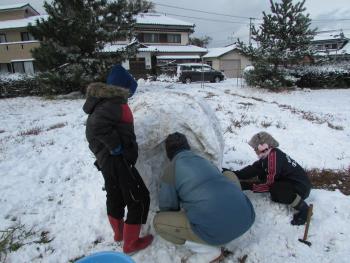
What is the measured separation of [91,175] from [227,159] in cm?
235

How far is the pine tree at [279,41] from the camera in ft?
56.1

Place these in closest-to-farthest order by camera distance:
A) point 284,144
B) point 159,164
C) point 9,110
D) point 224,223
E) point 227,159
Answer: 1. point 224,223
2. point 159,164
3. point 227,159
4. point 284,144
5. point 9,110

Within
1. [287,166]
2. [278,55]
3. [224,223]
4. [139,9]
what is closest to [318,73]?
[278,55]

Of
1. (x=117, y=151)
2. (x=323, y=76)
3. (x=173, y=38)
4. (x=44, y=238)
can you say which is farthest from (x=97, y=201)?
(x=173, y=38)

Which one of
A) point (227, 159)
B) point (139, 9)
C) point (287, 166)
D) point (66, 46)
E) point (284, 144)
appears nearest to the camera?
point (287, 166)

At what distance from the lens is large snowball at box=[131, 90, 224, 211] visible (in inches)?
140

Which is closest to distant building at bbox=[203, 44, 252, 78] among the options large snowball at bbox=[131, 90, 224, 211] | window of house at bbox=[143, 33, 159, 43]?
window of house at bbox=[143, 33, 159, 43]

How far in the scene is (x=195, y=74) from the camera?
971 inches

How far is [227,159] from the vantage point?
16.9 ft

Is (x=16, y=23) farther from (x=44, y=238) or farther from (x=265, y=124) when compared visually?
(x=44, y=238)

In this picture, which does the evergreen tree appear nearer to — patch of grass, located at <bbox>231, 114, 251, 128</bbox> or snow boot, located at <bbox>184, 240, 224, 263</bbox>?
patch of grass, located at <bbox>231, 114, 251, 128</bbox>

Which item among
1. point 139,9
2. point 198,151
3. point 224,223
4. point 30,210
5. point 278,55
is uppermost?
point 139,9

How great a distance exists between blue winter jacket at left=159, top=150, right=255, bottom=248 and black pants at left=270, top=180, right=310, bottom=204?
895mm

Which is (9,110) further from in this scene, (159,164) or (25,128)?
(159,164)
